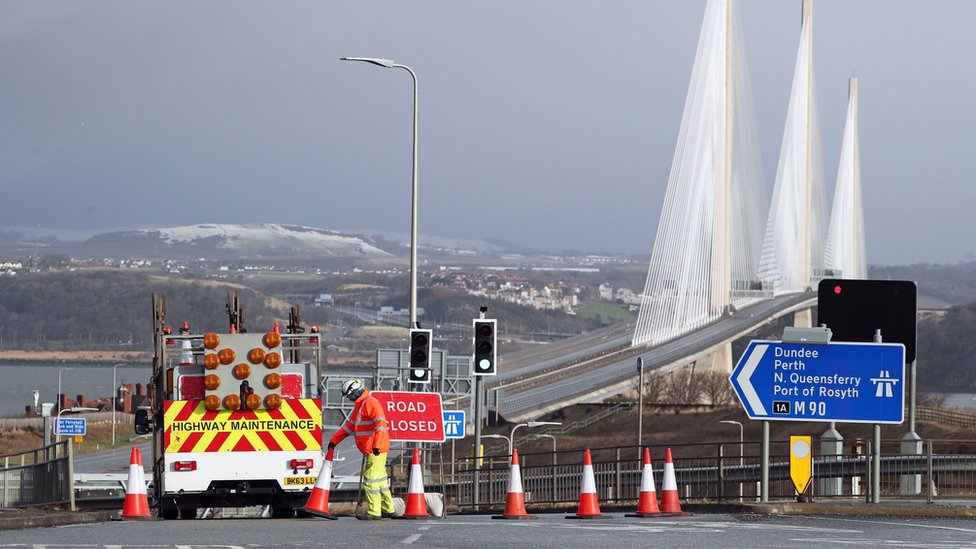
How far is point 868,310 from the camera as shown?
2088 cm

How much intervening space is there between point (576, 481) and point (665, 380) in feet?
244

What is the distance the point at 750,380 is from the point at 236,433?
20.2 feet

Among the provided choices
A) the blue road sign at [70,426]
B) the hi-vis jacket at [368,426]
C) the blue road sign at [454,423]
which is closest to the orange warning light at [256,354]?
the hi-vis jacket at [368,426]

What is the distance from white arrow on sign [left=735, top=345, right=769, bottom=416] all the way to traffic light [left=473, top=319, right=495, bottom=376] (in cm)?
856

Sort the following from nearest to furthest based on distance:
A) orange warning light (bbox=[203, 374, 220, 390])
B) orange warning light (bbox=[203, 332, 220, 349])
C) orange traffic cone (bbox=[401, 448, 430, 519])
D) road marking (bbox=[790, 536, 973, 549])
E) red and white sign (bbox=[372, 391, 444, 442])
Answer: road marking (bbox=[790, 536, 973, 549]), orange traffic cone (bbox=[401, 448, 430, 519]), orange warning light (bbox=[203, 332, 220, 349]), orange warning light (bbox=[203, 374, 220, 390]), red and white sign (bbox=[372, 391, 444, 442])

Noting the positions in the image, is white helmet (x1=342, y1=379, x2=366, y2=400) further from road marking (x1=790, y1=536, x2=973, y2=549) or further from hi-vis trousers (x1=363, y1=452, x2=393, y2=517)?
road marking (x1=790, y1=536, x2=973, y2=549)

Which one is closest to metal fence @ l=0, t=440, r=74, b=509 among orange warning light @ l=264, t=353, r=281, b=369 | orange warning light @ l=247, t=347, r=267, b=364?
orange warning light @ l=247, t=347, r=267, b=364

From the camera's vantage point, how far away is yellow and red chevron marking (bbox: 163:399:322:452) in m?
19.5

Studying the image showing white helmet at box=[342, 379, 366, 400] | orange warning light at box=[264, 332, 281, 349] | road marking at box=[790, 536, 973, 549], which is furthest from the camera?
orange warning light at box=[264, 332, 281, 349]

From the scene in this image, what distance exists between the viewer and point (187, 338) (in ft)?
66.6

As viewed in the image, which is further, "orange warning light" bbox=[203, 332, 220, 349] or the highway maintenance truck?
the highway maintenance truck

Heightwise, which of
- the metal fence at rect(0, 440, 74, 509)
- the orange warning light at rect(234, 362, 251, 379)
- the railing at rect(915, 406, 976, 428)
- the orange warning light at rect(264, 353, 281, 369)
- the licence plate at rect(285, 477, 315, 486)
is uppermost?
the orange warning light at rect(264, 353, 281, 369)

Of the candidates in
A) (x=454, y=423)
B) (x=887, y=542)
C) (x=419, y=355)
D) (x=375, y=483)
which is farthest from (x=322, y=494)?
(x=454, y=423)

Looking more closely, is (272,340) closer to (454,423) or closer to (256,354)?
(256,354)
